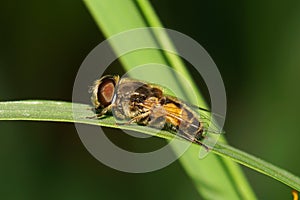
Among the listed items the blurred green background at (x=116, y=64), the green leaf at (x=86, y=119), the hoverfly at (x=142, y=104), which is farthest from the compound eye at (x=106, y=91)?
the blurred green background at (x=116, y=64)

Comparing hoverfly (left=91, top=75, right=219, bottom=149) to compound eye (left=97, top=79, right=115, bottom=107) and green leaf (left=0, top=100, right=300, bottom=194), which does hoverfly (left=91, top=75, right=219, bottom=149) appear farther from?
green leaf (left=0, top=100, right=300, bottom=194)

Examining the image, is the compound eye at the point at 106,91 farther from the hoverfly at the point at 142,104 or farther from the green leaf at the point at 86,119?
the green leaf at the point at 86,119

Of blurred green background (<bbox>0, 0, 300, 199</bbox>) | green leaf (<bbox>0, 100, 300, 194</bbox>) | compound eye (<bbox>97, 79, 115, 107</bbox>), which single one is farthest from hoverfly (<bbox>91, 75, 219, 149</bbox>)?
blurred green background (<bbox>0, 0, 300, 199</bbox>)

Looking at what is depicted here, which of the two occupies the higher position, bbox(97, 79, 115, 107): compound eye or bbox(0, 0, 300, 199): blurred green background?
bbox(97, 79, 115, 107): compound eye

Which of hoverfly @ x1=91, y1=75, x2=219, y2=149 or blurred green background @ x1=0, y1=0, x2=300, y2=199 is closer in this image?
hoverfly @ x1=91, y1=75, x2=219, y2=149

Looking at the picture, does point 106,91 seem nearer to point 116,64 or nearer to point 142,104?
point 142,104
